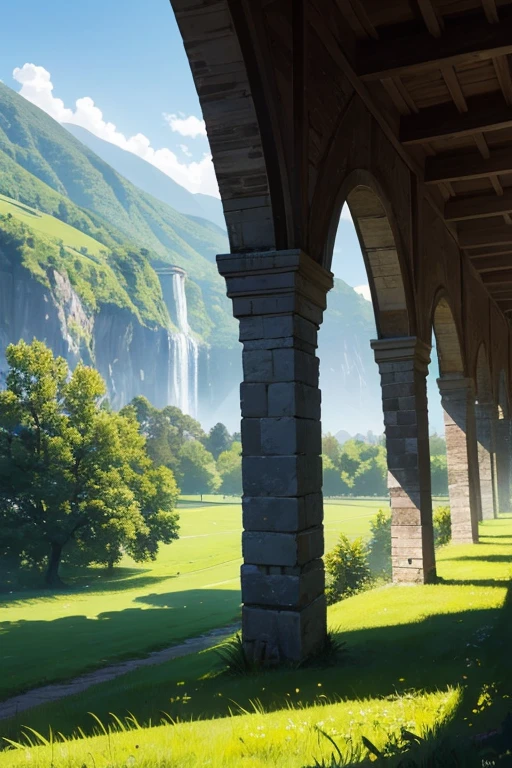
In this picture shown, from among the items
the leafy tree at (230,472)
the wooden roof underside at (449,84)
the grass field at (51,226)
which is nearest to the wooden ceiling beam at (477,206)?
the wooden roof underside at (449,84)

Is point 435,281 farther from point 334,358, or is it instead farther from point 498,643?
point 334,358

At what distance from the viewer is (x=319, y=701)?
14.8ft

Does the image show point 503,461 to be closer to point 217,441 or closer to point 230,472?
point 230,472

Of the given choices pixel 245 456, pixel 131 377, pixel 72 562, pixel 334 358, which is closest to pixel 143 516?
pixel 72 562

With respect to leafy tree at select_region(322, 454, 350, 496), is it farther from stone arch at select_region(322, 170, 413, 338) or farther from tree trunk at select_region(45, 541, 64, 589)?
stone arch at select_region(322, 170, 413, 338)

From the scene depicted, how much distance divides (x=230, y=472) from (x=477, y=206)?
192 ft

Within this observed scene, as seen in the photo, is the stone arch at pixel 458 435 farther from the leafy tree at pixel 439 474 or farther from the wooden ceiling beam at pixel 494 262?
the leafy tree at pixel 439 474

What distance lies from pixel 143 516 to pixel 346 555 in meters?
14.6

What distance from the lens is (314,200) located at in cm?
629

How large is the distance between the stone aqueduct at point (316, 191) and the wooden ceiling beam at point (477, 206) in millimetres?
508

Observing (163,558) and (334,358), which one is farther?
(334,358)

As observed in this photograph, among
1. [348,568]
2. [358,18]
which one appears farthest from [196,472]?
[358,18]

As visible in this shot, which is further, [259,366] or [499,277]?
[499,277]

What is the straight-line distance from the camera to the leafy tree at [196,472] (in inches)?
2609
